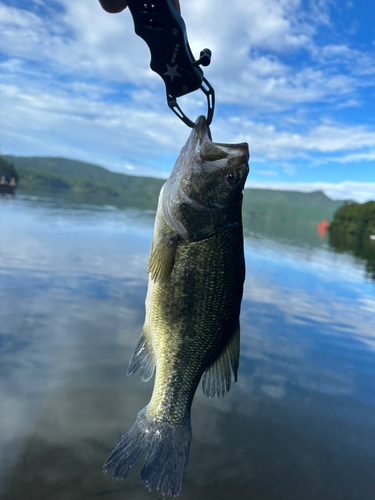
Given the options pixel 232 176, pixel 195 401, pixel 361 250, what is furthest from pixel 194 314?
pixel 361 250

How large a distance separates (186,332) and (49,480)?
285cm

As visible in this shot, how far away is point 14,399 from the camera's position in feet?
16.6

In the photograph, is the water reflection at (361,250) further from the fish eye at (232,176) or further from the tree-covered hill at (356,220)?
the tree-covered hill at (356,220)

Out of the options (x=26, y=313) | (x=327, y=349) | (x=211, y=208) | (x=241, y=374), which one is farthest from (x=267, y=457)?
(x=26, y=313)

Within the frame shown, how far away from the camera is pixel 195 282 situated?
2727 mm

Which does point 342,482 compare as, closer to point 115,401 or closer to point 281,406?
point 281,406

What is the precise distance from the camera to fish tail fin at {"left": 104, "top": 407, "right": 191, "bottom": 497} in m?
2.22

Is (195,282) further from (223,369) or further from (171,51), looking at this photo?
(171,51)

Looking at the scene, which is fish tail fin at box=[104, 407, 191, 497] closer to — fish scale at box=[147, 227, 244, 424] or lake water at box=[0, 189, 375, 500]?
fish scale at box=[147, 227, 244, 424]

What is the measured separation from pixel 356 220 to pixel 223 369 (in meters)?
124

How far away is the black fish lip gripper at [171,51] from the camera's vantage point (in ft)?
7.39

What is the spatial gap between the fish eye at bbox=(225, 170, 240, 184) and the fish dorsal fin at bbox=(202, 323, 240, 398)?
53.7 inches

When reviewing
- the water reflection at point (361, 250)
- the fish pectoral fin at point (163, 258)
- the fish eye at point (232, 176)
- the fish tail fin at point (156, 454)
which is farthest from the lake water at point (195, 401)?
the water reflection at point (361, 250)

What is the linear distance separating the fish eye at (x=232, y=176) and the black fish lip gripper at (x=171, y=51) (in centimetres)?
48
